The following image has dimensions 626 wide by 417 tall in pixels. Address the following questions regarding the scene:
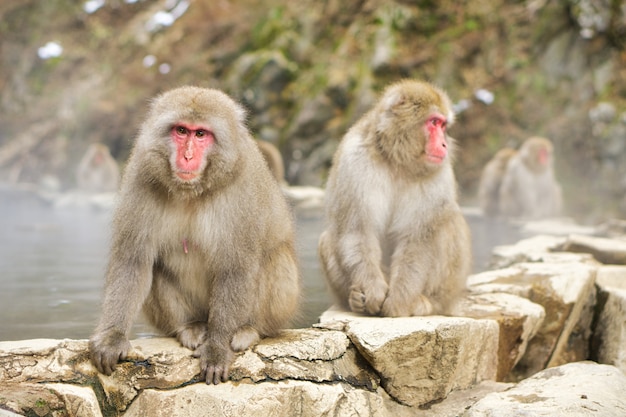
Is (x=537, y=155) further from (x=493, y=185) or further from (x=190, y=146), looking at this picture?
(x=190, y=146)

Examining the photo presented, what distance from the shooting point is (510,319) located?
12.3 ft

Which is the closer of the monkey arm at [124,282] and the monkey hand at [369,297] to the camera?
the monkey arm at [124,282]

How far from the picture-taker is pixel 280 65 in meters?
13.5

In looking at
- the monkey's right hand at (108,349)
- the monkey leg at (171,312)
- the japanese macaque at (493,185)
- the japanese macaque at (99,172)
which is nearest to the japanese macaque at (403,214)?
the monkey leg at (171,312)

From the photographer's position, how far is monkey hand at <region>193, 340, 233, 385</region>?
286 cm

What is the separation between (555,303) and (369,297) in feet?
4.13

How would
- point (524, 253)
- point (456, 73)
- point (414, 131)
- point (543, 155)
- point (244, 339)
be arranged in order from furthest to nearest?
point (456, 73) < point (543, 155) < point (524, 253) < point (414, 131) < point (244, 339)

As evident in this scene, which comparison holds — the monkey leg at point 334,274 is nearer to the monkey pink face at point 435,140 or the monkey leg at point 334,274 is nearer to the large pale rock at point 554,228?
the monkey pink face at point 435,140

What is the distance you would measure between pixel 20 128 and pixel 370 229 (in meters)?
17.3

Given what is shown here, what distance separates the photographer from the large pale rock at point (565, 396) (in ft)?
8.88

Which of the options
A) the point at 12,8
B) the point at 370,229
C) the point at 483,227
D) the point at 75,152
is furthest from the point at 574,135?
the point at 12,8

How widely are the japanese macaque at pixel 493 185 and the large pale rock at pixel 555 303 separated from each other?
21.6 feet

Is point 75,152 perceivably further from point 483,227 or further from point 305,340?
point 305,340

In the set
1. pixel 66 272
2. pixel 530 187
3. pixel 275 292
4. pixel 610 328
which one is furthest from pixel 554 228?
pixel 275 292
